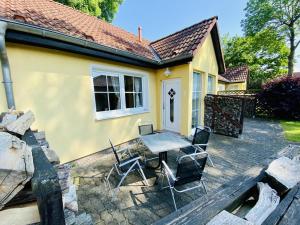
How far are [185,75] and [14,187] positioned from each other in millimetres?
5469

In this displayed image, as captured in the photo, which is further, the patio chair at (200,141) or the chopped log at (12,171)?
the patio chair at (200,141)

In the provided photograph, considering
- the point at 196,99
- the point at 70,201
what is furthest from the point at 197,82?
the point at 70,201

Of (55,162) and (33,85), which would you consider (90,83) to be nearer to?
(33,85)

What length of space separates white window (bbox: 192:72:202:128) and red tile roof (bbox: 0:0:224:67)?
1.42 metres

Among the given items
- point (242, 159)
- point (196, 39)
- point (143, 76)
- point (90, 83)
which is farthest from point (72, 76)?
point (242, 159)

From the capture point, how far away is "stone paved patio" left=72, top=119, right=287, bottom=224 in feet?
7.81

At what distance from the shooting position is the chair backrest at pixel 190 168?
7.45 ft

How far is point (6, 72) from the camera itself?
295cm

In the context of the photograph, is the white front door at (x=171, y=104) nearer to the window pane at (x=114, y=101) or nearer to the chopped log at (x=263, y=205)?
the window pane at (x=114, y=101)

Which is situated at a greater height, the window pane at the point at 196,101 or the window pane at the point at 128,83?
the window pane at the point at 128,83

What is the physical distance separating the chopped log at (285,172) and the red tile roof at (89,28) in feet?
14.2

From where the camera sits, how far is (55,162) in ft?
5.36

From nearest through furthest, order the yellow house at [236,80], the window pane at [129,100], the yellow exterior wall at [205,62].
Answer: the window pane at [129,100], the yellow exterior wall at [205,62], the yellow house at [236,80]

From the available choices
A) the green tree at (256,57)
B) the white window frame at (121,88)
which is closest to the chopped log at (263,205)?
the white window frame at (121,88)
